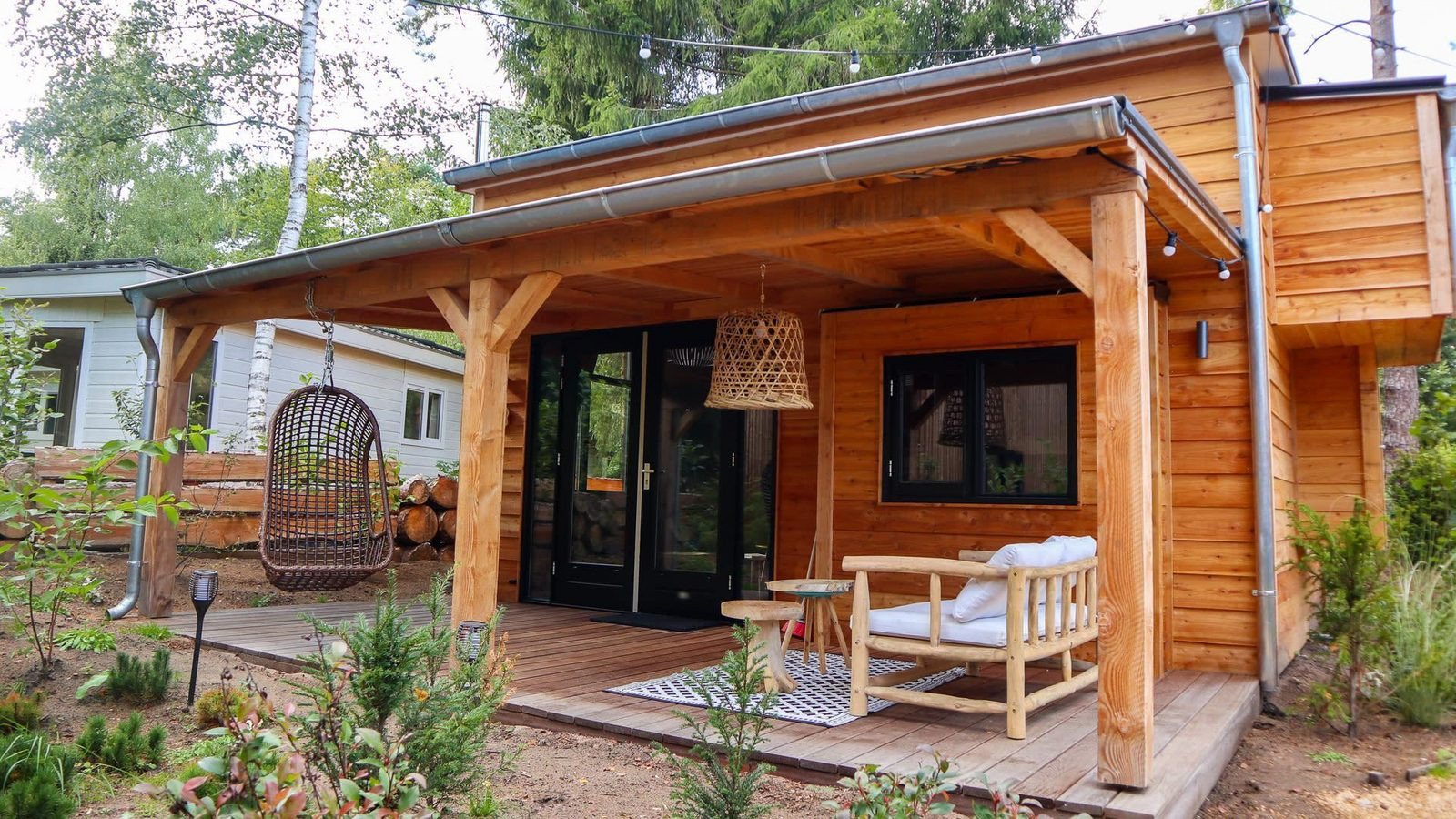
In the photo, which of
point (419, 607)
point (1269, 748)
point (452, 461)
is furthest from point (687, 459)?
point (452, 461)

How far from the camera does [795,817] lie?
121 inches

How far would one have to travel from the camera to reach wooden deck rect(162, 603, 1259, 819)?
3.21 meters

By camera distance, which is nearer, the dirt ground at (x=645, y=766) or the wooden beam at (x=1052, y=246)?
the dirt ground at (x=645, y=766)

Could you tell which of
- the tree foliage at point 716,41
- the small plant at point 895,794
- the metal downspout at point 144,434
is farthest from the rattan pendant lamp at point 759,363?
the tree foliage at point 716,41

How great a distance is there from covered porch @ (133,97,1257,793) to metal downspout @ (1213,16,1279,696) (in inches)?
7.7

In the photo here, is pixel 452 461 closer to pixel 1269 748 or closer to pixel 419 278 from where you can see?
pixel 419 278

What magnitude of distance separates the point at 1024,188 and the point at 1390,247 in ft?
10.0

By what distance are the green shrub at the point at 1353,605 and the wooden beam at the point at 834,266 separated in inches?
102

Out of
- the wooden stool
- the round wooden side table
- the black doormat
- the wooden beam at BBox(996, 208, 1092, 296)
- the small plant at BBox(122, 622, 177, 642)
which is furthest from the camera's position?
the black doormat

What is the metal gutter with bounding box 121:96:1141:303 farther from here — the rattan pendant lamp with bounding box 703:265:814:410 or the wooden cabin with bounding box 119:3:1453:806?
the rattan pendant lamp with bounding box 703:265:814:410

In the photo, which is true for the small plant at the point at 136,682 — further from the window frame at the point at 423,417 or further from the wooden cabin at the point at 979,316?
the window frame at the point at 423,417

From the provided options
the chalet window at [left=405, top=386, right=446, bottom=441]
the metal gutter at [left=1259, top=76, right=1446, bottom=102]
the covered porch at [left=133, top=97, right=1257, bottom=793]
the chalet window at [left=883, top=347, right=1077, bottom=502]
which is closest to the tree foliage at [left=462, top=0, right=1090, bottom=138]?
the chalet window at [left=405, top=386, right=446, bottom=441]

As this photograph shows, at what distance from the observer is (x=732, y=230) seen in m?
4.09

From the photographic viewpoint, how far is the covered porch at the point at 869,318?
3129 millimetres
